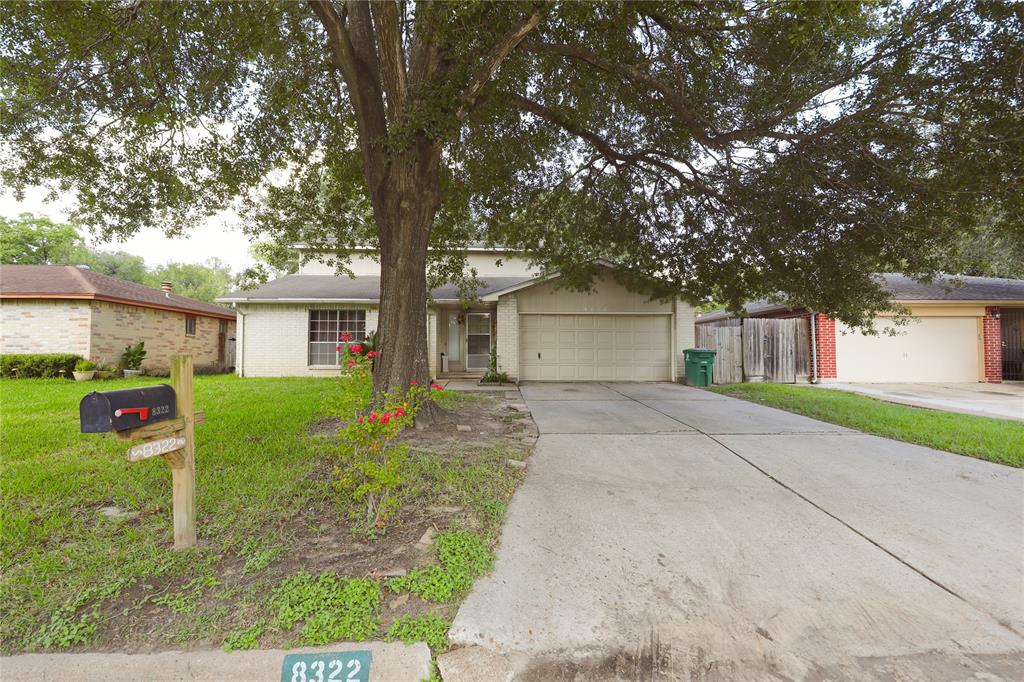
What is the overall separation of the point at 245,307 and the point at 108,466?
10.5 m

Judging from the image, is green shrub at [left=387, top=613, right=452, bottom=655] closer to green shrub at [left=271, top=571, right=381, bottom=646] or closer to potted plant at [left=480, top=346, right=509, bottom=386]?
green shrub at [left=271, top=571, right=381, bottom=646]

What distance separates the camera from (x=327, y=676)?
6.20 ft

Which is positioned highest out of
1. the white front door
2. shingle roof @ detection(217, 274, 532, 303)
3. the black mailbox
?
shingle roof @ detection(217, 274, 532, 303)

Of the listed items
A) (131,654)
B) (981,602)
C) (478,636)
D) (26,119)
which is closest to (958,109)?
(981,602)

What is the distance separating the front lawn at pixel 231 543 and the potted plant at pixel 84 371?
871cm

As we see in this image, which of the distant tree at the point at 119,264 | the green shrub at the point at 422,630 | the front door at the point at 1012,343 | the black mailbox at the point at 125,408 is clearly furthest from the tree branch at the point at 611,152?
the distant tree at the point at 119,264

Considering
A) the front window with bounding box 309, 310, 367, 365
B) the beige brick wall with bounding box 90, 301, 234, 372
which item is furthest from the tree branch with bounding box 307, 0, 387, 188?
the beige brick wall with bounding box 90, 301, 234, 372

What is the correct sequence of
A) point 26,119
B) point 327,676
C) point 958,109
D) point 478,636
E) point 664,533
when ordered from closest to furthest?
point 327,676
point 478,636
point 664,533
point 958,109
point 26,119

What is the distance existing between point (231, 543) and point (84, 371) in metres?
13.8

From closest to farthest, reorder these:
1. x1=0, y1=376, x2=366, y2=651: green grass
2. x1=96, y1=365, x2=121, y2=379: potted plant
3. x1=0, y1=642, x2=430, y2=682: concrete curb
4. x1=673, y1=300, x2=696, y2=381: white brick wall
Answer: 1. x1=0, y1=642, x2=430, y2=682: concrete curb
2. x1=0, y1=376, x2=366, y2=651: green grass
3. x1=96, y1=365, x2=121, y2=379: potted plant
4. x1=673, y1=300, x2=696, y2=381: white brick wall

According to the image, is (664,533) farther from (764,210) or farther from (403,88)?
(764,210)

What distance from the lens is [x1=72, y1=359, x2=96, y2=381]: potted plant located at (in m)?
11.9

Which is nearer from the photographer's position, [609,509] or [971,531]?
[971,531]

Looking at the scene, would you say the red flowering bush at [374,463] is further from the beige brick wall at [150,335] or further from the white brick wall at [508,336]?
the beige brick wall at [150,335]
